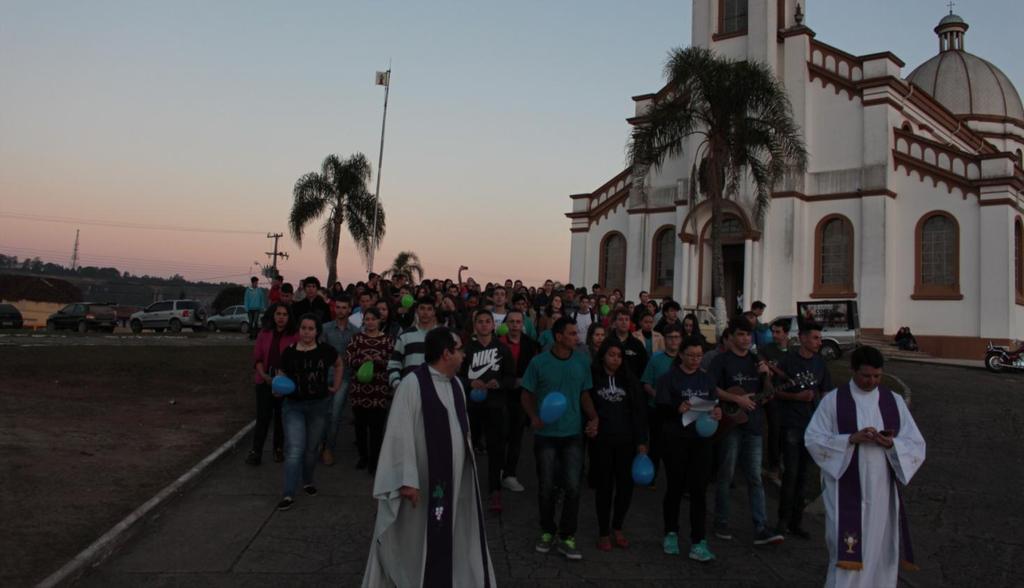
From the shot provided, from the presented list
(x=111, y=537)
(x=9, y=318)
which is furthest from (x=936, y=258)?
(x=9, y=318)

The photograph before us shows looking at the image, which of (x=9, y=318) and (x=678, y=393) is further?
(x=9, y=318)

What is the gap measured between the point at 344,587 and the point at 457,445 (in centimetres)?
144

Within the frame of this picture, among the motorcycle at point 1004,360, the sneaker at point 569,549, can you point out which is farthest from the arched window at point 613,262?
the sneaker at point 569,549

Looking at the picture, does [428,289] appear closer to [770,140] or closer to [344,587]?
[344,587]

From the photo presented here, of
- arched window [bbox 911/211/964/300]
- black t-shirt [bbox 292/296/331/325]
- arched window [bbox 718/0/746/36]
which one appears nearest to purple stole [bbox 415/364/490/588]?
black t-shirt [bbox 292/296/331/325]

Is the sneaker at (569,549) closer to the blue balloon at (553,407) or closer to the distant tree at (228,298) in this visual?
the blue balloon at (553,407)

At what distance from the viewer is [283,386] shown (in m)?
6.38

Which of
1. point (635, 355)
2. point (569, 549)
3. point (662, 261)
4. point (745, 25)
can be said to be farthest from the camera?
point (662, 261)

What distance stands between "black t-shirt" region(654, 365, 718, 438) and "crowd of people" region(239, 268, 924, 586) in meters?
0.01

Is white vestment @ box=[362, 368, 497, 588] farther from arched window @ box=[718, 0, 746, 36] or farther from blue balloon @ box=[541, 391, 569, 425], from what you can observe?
arched window @ box=[718, 0, 746, 36]

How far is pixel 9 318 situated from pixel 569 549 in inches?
1451

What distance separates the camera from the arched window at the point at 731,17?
29.4 metres

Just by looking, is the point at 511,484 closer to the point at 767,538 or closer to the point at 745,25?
the point at 767,538

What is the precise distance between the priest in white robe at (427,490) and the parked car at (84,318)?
3190cm
